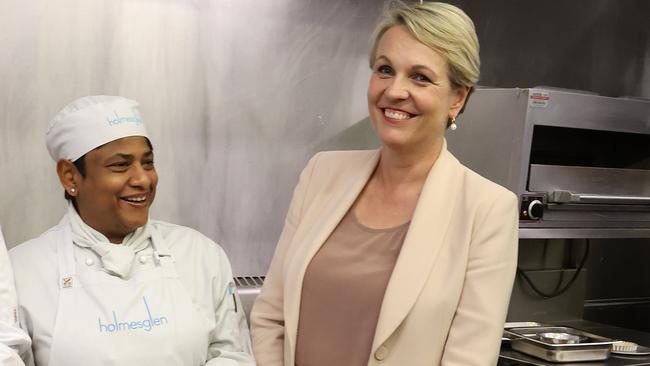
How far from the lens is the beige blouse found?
1417 mm

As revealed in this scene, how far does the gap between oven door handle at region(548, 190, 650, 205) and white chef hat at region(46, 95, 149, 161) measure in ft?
4.37

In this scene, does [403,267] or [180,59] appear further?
[180,59]

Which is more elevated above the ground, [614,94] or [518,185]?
[614,94]

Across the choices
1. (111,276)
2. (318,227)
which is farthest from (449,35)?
(111,276)

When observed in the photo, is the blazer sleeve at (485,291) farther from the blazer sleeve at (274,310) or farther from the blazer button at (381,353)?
the blazer sleeve at (274,310)

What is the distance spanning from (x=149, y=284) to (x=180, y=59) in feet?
2.89

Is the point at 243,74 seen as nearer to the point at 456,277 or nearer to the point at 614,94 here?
the point at 456,277

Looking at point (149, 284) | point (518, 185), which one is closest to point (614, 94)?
point (518, 185)

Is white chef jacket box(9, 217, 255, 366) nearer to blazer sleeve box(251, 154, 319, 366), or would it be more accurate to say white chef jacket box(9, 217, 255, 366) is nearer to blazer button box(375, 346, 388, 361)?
blazer sleeve box(251, 154, 319, 366)

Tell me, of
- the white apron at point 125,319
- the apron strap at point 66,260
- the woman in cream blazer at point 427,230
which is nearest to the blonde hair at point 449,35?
the woman in cream blazer at point 427,230

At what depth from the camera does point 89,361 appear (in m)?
1.45

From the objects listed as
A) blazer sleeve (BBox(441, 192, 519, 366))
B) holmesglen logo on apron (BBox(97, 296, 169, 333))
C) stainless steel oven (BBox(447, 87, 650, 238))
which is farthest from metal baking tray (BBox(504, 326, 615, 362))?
holmesglen logo on apron (BBox(97, 296, 169, 333))

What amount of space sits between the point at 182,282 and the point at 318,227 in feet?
1.16

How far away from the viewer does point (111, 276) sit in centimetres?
154
